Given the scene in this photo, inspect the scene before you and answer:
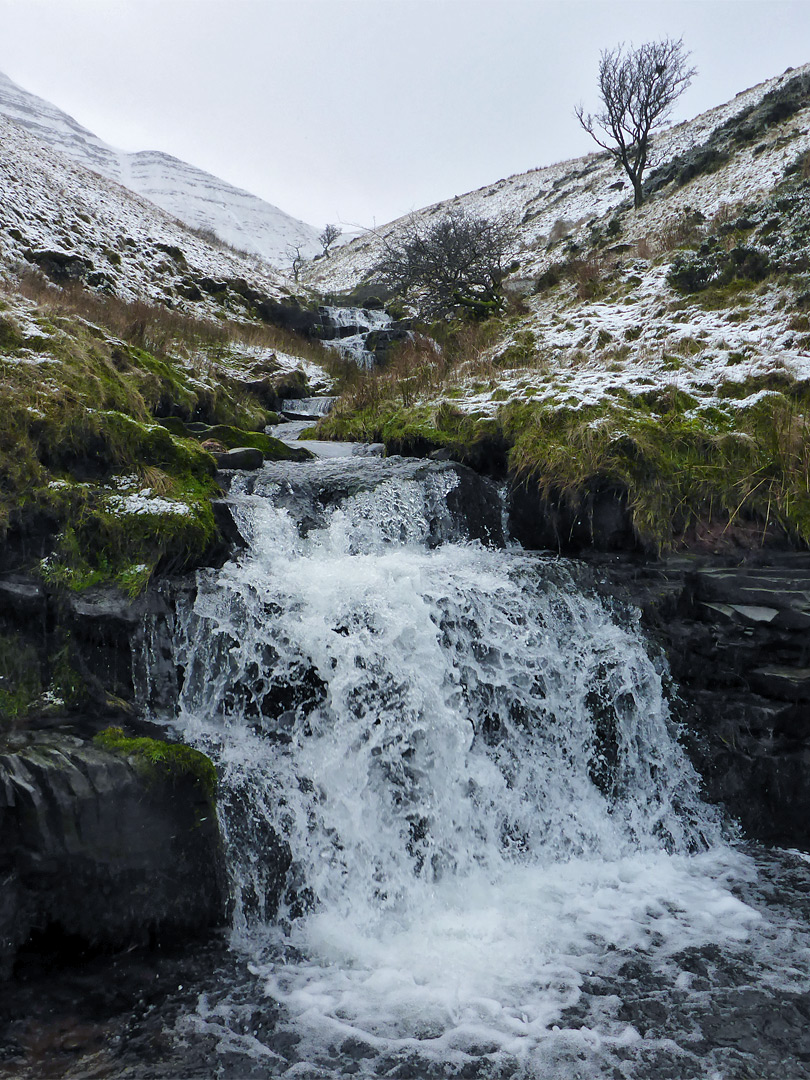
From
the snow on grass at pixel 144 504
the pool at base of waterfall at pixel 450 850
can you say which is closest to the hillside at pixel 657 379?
the pool at base of waterfall at pixel 450 850

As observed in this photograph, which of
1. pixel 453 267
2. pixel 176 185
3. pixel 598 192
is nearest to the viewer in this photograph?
pixel 453 267

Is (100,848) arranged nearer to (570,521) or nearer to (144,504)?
(144,504)

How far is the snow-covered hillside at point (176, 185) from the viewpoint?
5453 centimetres

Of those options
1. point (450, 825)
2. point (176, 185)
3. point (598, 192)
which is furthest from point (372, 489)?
point (176, 185)

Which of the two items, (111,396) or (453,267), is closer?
(111,396)

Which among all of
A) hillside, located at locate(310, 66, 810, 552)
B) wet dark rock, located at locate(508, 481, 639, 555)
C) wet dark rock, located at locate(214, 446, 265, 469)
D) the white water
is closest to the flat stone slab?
hillside, located at locate(310, 66, 810, 552)

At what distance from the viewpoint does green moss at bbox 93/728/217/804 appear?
3.80 metres

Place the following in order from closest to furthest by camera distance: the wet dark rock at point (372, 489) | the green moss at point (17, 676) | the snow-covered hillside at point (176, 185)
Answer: the green moss at point (17, 676), the wet dark rock at point (372, 489), the snow-covered hillside at point (176, 185)

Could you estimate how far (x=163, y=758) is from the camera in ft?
12.6

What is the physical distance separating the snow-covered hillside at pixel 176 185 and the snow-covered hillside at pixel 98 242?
96.1 ft

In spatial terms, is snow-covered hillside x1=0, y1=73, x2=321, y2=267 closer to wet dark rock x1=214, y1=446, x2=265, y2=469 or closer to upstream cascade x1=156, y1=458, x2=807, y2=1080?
wet dark rock x1=214, y1=446, x2=265, y2=469

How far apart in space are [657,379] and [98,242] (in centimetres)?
1489

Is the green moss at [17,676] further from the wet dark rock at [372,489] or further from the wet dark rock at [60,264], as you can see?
the wet dark rock at [60,264]

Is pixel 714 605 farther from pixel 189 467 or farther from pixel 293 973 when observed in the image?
pixel 189 467
